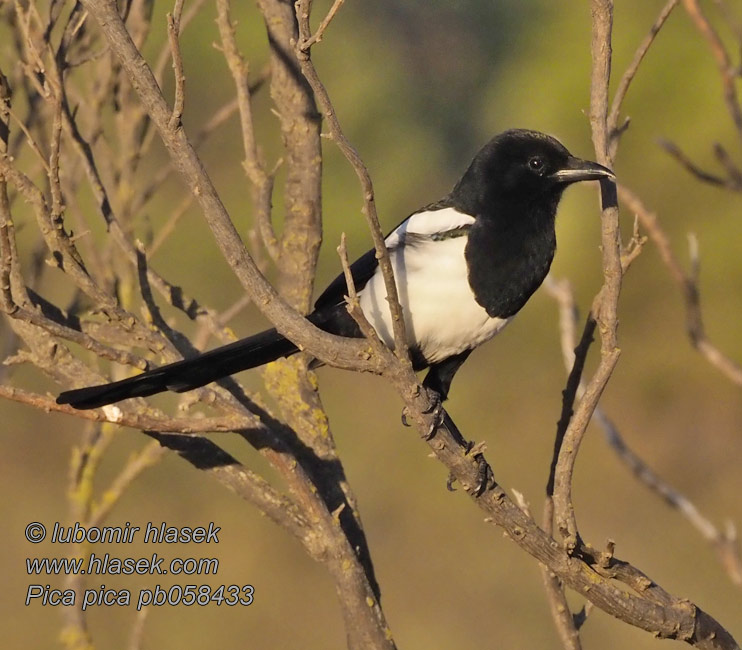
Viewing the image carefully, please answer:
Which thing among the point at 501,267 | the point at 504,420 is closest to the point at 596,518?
the point at 504,420

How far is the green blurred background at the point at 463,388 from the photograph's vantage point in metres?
6.79

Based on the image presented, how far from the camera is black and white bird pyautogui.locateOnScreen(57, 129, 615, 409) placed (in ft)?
8.34

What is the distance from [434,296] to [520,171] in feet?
1.44

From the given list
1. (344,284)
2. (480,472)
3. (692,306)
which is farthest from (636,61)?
(344,284)

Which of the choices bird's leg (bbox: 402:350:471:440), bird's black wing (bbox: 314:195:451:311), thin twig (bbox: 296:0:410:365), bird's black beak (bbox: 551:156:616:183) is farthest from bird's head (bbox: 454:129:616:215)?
thin twig (bbox: 296:0:410:365)

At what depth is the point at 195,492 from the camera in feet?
24.6

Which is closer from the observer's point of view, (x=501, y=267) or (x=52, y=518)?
(x=501, y=267)

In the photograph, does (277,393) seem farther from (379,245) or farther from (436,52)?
(436,52)

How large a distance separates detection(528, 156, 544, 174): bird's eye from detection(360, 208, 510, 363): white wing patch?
219 mm

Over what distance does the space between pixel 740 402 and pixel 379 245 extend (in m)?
7.13

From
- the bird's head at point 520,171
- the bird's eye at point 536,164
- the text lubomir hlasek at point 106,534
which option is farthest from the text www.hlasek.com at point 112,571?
the bird's eye at point 536,164

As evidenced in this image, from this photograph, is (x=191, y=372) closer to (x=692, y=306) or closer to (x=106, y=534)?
(x=106, y=534)

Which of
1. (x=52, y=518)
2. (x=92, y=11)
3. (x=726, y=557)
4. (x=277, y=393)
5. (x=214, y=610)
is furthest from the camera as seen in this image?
(x=52, y=518)

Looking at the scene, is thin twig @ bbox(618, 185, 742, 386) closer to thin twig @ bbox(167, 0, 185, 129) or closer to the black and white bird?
the black and white bird
